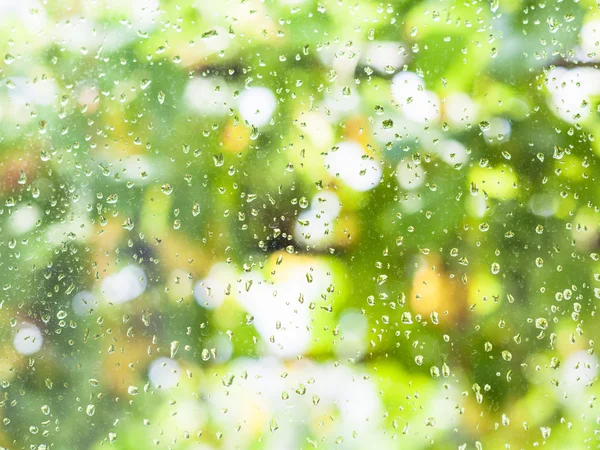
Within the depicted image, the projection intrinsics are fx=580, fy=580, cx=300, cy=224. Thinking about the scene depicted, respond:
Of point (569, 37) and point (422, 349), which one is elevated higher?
point (569, 37)

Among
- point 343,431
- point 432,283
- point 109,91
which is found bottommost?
point 343,431

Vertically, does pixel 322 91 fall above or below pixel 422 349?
above

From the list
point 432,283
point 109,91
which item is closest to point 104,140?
point 109,91

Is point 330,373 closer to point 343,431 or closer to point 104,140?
point 343,431

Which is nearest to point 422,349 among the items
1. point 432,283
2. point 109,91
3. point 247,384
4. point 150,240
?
point 432,283

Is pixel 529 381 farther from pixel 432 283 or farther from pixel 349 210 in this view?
pixel 349 210
